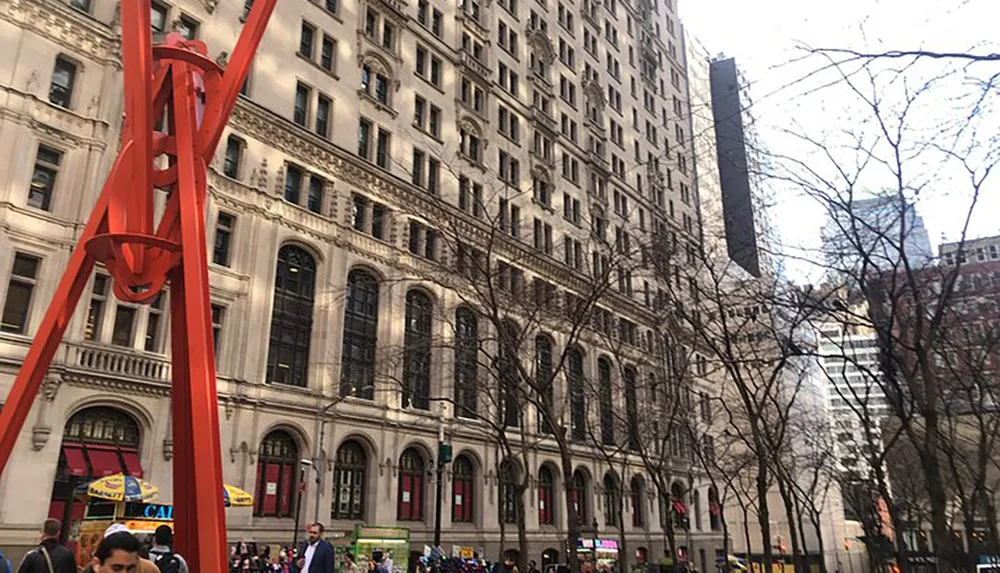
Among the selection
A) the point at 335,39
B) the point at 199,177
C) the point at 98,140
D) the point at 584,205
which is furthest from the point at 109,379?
the point at 584,205

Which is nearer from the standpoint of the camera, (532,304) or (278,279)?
(532,304)

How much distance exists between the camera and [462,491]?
1678 inches

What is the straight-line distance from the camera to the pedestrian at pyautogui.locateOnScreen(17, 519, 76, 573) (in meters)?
9.66

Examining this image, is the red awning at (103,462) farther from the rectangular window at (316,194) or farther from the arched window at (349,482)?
the rectangular window at (316,194)

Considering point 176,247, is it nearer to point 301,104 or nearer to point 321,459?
point 321,459

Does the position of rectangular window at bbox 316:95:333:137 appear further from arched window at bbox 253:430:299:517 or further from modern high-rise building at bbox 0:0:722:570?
arched window at bbox 253:430:299:517

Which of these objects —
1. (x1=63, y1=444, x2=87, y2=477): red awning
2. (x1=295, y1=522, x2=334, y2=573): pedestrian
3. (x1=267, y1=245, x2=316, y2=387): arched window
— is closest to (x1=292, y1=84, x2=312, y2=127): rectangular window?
(x1=267, y1=245, x2=316, y2=387): arched window

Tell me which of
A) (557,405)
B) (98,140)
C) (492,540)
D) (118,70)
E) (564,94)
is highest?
(564,94)

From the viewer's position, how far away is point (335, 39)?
132 ft

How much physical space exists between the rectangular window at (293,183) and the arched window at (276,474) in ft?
39.0

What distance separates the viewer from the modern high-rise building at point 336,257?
26.3 metres

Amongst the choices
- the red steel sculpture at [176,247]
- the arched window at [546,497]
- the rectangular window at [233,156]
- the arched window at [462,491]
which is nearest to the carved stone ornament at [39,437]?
the rectangular window at [233,156]

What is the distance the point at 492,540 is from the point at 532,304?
1916cm

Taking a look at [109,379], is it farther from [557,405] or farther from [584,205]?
[584,205]
